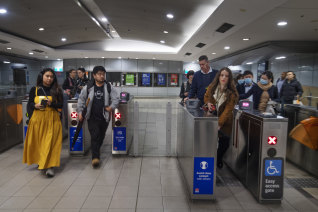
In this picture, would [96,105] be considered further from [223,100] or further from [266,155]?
[266,155]

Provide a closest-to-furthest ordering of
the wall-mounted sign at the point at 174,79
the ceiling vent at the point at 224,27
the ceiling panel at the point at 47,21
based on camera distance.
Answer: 1. the ceiling panel at the point at 47,21
2. the ceiling vent at the point at 224,27
3. the wall-mounted sign at the point at 174,79

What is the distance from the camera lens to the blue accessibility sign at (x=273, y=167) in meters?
2.71

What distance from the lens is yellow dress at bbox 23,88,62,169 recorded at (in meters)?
3.49

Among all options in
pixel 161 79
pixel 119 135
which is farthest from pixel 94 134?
pixel 161 79

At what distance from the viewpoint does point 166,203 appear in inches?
108

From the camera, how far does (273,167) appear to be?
2.72m

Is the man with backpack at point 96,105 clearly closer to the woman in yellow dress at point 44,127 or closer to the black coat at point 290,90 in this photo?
the woman in yellow dress at point 44,127

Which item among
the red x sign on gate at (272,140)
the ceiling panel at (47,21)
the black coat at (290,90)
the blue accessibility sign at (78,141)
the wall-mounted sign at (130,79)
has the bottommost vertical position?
the blue accessibility sign at (78,141)

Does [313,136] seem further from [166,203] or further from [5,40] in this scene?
[5,40]

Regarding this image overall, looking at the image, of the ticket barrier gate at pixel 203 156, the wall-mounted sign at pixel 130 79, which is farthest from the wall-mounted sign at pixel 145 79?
the ticket barrier gate at pixel 203 156

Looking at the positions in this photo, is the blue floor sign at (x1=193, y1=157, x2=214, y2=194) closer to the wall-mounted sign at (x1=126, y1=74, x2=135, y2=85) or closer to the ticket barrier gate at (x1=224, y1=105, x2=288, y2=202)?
the ticket barrier gate at (x1=224, y1=105, x2=288, y2=202)

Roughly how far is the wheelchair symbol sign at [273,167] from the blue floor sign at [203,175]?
2.03 ft

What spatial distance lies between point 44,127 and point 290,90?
6.26 metres

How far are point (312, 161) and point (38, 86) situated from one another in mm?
→ 4345
